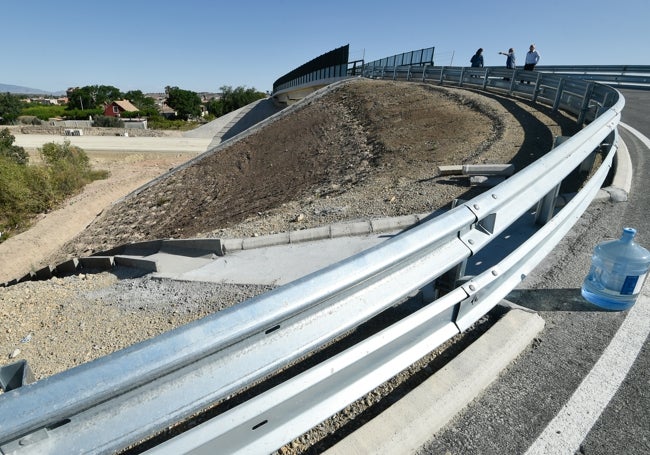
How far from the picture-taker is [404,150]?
1045 centimetres

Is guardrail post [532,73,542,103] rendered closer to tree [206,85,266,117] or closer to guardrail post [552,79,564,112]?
guardrail post [552,79,564,112]

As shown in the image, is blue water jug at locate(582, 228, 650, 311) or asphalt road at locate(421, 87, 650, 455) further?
blue water jug at locate(582, 228, 650, 311)

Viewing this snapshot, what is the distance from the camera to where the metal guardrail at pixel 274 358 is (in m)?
1.09

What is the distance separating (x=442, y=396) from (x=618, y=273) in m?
1.78

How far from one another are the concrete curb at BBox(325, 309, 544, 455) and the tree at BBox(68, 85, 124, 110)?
441 feet

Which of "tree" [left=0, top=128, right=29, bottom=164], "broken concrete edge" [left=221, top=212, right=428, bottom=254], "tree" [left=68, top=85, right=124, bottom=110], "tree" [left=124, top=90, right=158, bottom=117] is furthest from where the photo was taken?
"tree" [left=124, top=90, right=158, bottom=117]

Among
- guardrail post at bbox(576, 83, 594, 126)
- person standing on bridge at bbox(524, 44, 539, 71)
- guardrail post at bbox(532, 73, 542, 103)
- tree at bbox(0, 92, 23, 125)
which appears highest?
person standing on bridge at bbox(524, 44, 539, 71)

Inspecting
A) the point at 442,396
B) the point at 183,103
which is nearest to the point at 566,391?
the point at 442,396

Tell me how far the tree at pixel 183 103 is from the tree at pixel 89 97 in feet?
76.9

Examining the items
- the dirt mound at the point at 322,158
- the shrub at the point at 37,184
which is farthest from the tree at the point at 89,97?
the dirt mound at the point at 322,158

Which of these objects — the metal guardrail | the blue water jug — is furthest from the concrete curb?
the blue water jug

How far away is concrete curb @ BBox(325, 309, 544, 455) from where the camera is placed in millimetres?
1715

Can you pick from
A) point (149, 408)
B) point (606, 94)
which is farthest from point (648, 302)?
point (606, 94)

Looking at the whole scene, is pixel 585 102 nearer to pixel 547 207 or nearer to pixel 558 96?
pixel 558 96
